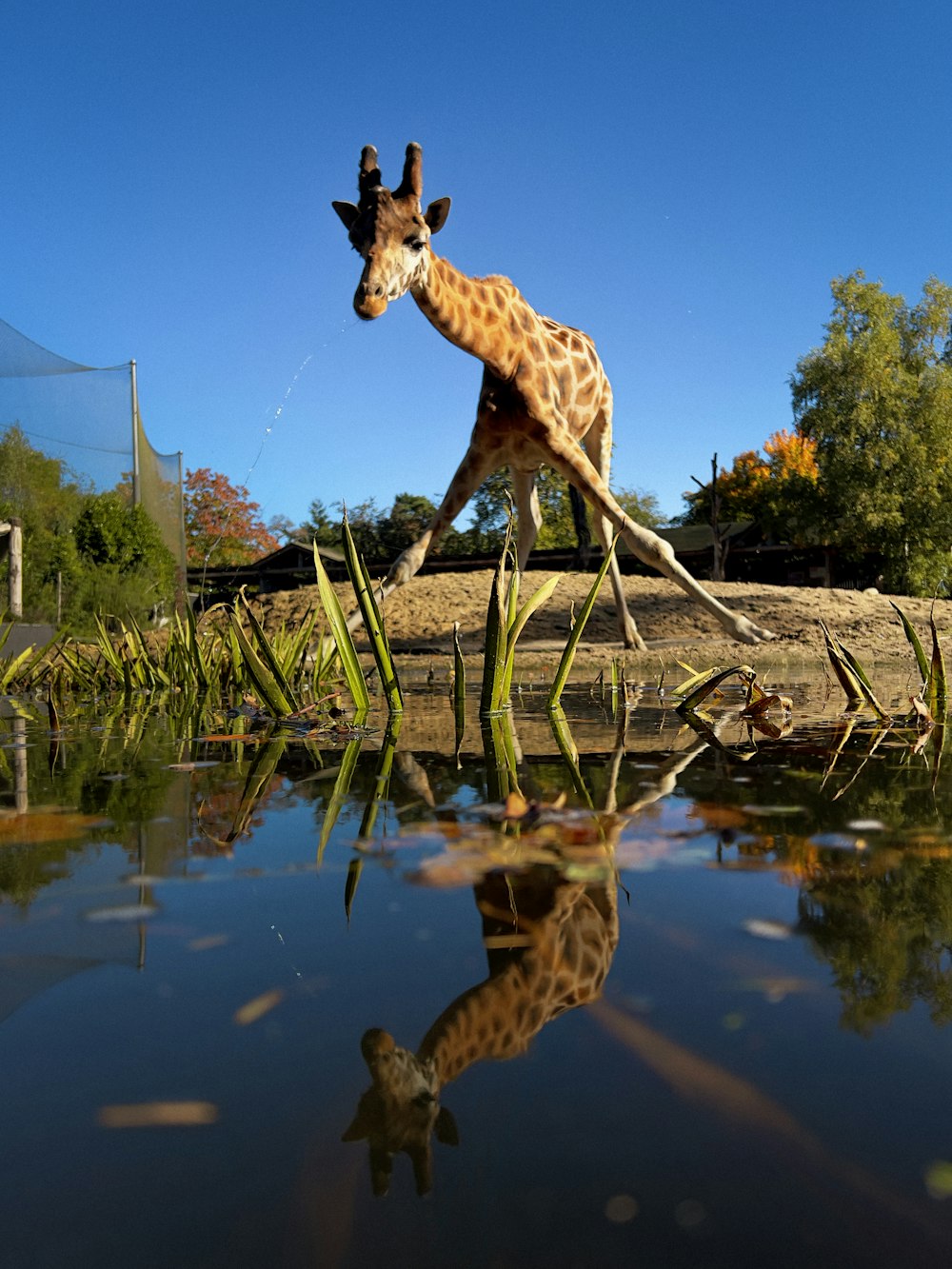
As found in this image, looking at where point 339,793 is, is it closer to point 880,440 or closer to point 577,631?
point 577,631

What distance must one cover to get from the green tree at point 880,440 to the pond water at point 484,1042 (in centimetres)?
2802

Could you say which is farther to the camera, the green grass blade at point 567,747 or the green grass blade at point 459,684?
the green grass blade at point 459,684

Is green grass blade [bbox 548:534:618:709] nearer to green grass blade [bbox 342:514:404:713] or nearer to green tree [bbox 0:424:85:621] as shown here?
green grass blade [bbox 342:514:404:713]

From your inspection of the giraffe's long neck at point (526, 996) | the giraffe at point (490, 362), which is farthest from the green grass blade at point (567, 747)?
the giraffe at point (490, 362)

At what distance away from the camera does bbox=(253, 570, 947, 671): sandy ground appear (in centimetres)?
698

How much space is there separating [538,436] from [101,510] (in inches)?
236

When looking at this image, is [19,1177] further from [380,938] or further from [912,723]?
[912,723]

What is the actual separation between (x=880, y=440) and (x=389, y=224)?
26175 millimetres

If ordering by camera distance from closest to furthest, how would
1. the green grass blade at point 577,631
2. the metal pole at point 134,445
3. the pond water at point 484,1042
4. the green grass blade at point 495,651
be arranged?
the pond water at point 484,1042 → the green grass blade at point 495,651 → the green grass blade at point 577,631 → the metal pole at point 134,445

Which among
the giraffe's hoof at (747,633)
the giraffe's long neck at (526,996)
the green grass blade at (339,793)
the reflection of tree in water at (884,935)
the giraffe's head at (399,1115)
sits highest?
the giraffe's hoof at (747,633)

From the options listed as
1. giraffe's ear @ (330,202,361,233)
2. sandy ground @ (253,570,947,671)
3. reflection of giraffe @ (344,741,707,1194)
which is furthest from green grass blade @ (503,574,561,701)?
sandy ground @ (253,570,947,671)

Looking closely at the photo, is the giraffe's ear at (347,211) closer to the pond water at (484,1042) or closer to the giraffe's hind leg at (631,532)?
the giraffe's hind leg at (631,532)

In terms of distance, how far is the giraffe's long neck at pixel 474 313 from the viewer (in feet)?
17.3

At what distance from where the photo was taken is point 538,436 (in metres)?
5.80
